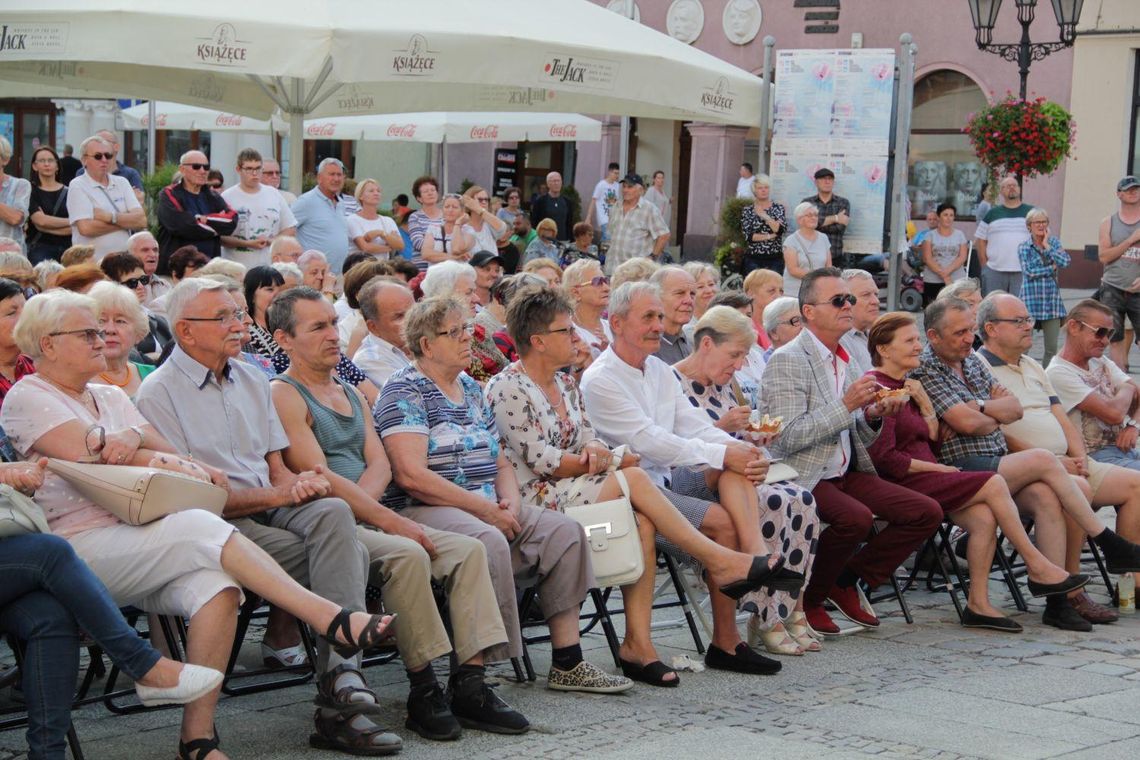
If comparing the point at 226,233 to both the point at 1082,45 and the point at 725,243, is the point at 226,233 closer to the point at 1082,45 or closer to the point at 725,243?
the point at 725,243

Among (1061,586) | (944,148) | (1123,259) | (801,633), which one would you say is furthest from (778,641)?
(944,148)

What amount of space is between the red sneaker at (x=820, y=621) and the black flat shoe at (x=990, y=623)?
69cm

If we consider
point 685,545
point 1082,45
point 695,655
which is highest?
point 1082,45

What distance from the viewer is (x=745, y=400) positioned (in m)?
7.66

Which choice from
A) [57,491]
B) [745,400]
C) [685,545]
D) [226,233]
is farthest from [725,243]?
[57,491]

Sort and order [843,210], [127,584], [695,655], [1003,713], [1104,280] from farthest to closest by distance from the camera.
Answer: [1104,280] < [843,210] < [695,655] < [1003,713] < [127,584]

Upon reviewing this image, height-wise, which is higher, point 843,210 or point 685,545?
point 843,210

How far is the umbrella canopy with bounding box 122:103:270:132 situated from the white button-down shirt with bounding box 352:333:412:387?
14.2 metres

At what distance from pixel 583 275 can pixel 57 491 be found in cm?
415

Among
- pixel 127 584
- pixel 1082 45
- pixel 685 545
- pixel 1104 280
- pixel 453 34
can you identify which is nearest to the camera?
pixel 127 584

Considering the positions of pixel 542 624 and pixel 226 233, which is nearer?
pixel 542 624

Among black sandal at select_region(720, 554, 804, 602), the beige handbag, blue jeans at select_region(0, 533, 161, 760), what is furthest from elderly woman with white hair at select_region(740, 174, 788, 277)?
blue jeans at select_region(0, 533, 161, 760)

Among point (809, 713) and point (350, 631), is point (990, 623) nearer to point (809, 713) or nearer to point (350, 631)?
point (809, 713)

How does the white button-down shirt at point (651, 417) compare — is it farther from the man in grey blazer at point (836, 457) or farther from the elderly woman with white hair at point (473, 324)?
the elderly woman with white hair at point (473, 324)
